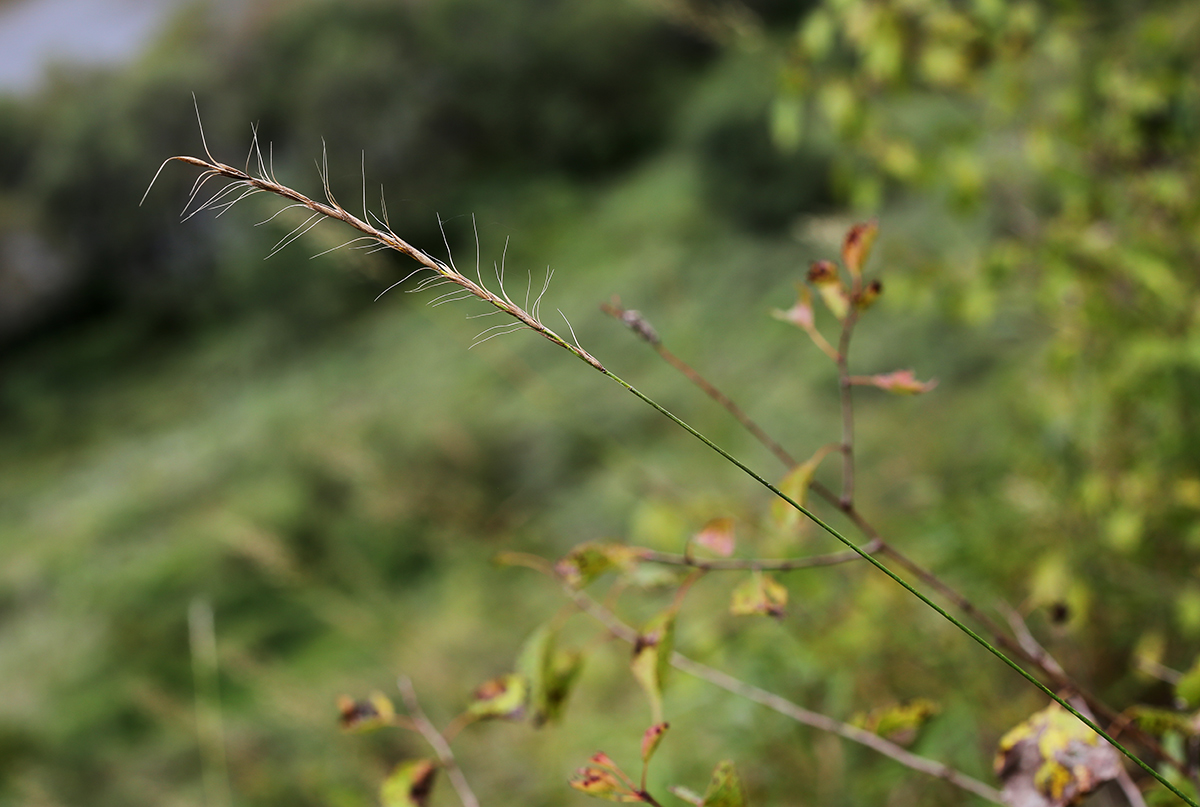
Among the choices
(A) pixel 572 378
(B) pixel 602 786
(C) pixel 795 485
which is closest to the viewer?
(B) pixel 602 786

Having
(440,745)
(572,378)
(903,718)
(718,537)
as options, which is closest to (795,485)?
(718,537)

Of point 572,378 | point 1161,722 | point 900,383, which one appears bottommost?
point 572,378

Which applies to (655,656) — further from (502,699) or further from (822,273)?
(822,273)

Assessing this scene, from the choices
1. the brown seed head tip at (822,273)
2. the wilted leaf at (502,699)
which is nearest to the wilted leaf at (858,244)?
the brown seed head tip at (822,273)

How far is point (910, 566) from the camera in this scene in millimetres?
480

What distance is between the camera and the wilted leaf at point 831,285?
515 millimetres

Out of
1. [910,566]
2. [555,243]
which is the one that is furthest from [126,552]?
[910,566]

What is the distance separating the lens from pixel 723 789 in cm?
39

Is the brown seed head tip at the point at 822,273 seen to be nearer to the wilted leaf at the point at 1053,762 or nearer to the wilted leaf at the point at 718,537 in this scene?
the wilted leaf at the point at 718,537

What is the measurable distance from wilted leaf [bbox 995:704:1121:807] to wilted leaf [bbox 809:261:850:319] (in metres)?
0.25

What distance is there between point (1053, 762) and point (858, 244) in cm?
30

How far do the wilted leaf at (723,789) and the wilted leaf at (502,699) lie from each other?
174 mm

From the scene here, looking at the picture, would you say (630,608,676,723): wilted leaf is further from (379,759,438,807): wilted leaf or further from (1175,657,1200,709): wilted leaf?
(1175,657,1200,709): wilted leaf

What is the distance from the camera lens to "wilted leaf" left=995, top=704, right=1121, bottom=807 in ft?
1.37
